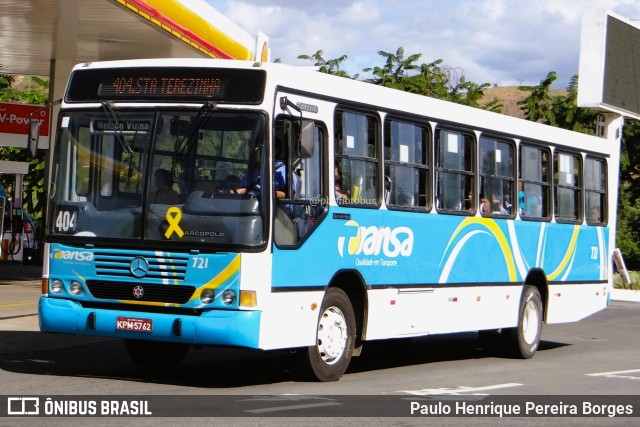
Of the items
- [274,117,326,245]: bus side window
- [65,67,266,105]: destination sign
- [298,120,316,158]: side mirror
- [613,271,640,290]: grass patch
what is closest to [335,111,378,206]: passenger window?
[274,117,326,245]: bus side window

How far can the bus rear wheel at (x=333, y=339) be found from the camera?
12.1 m

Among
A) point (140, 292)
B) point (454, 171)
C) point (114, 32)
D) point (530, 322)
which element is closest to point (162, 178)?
point (140, 292)

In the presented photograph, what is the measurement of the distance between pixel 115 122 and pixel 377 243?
313 centimetres

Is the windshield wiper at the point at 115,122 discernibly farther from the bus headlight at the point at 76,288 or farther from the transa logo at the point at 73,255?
the bus headlight at the point at 76,288

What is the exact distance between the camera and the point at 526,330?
55.3 ft

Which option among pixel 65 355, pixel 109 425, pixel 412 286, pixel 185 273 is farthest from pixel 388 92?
pixel 109 425

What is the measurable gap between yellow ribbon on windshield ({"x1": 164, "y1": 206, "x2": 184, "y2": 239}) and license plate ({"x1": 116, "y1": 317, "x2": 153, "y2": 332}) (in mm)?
799

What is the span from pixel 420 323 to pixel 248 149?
3.71 meters

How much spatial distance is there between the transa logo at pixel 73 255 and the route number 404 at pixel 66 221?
214mm

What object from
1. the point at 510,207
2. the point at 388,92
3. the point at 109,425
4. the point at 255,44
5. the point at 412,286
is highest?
the point at 255,44

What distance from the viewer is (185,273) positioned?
444 inches

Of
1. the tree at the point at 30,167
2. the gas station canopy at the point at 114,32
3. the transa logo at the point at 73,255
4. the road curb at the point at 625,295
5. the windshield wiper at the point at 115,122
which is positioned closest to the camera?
the transa logo at the point at 73,255

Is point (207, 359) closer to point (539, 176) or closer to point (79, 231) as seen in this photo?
point (79, 231)

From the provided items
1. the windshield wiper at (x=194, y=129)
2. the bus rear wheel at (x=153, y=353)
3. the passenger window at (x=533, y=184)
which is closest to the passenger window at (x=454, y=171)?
the passenger window at (x=533, y=184)
